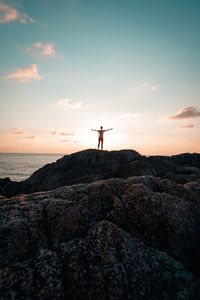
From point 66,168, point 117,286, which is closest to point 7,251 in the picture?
point 117,286

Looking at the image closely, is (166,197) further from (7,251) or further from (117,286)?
(7,251)

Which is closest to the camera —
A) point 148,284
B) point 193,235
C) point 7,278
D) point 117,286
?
point 7,278

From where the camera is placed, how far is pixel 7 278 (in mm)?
2984

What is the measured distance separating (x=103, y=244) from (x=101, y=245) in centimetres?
6

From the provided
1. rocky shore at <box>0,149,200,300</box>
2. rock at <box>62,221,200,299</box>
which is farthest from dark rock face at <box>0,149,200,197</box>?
rock at <box>62,221,200,299</box>

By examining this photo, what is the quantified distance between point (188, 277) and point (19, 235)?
4584 millimetres

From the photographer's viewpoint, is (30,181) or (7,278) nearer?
(7,278)

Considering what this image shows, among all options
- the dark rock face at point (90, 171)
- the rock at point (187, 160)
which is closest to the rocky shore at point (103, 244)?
the dark rock face at point (90, 171)

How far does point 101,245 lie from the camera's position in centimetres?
378

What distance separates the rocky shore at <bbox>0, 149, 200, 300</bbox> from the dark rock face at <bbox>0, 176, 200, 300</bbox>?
0.06 ft

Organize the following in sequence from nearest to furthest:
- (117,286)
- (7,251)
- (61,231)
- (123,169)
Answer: (117,286) → (7,251) → (61,231) → (123,169)

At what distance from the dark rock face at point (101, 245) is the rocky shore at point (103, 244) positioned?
18 mm

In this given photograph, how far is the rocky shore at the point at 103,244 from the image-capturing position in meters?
3.17

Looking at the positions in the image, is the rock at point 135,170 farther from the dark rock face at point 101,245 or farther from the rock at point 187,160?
the rock at point 187,160
